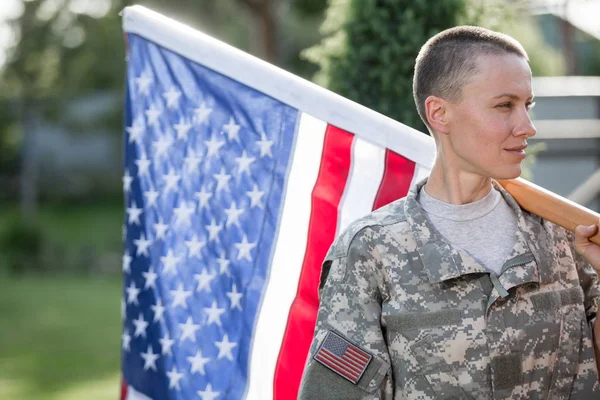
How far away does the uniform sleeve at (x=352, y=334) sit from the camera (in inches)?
90.8

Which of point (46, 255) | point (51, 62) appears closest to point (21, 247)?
point (46, 255)

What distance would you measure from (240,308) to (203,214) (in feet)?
1.15

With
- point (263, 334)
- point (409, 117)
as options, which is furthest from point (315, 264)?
point (409, 117)

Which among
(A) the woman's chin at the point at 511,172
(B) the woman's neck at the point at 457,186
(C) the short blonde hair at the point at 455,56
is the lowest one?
(B) the woman's neck at the point at 457,186

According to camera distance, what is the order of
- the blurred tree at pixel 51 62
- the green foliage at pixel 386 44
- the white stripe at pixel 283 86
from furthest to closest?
the blurred tree at pixel 51 62
the green foliage at pixel 386 44
the white stripe at pixel 283 86

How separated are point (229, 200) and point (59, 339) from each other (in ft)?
31.9

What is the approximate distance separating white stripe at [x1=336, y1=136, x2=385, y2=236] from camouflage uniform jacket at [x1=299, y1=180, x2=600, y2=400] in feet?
2.35

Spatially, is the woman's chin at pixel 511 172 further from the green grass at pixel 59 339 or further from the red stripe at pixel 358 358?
the green grass at pixel 59 339

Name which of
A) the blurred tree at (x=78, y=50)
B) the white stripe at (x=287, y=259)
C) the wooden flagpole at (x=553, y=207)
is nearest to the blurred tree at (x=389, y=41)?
the white stripe at (x=287, y=259)

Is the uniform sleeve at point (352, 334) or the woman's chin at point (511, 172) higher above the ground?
the woman's chin at point (511, 172)

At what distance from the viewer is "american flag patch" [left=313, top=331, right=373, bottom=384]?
230 centimetres

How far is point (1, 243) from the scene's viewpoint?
21031 millimetres

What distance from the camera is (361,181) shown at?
3139mm

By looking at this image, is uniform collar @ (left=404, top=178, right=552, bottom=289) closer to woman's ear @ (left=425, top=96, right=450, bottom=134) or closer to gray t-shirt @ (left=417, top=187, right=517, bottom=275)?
gray t-shirt @ (left=417, top=187, right=517, bottom=275)
